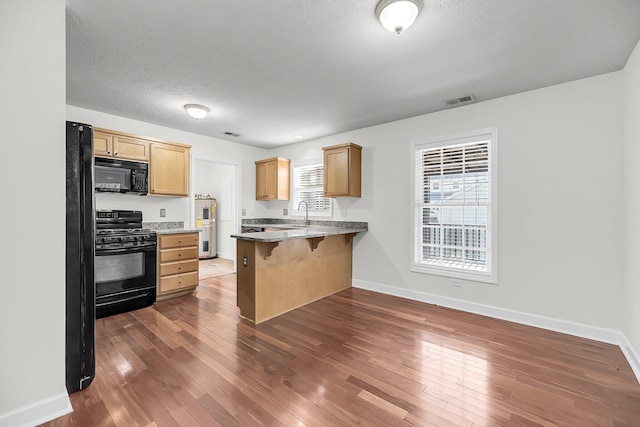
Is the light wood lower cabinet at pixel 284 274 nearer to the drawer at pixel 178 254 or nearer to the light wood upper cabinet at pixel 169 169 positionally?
the drawer at pixel 178 254

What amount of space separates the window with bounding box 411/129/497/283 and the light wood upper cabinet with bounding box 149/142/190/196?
11.4ft

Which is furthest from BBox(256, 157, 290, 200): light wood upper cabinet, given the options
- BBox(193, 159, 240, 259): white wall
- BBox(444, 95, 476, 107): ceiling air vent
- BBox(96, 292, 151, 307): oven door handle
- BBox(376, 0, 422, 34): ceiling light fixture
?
BBox(376, 0, 422, 34): ceiling light fixture

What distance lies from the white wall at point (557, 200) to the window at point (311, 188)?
194cm

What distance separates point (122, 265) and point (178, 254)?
70cm

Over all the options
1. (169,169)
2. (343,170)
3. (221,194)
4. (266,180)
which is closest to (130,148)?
(169,169)

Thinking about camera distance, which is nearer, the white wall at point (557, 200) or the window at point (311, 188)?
the white wall at point (557, 200)

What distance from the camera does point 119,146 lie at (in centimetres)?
378

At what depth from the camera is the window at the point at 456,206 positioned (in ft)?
11.2

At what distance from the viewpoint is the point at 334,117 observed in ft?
13.2

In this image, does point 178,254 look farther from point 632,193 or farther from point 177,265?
point 632,193
